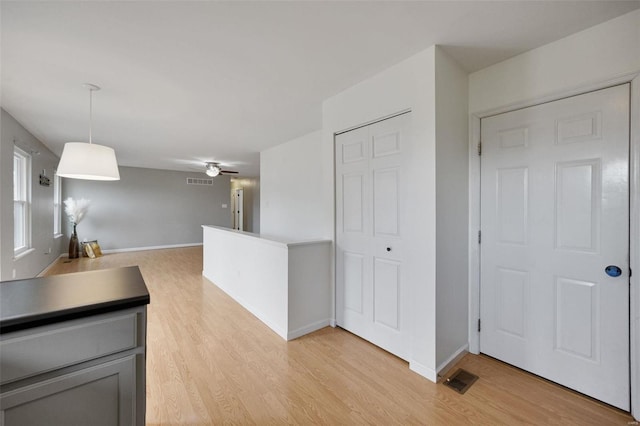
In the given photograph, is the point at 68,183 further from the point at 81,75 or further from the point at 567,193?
the point at 567,193

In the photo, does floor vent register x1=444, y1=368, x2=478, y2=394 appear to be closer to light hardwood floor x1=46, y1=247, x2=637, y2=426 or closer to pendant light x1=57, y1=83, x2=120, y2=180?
light hardwood floor x1=46, y1=247, x2=637, y2=426

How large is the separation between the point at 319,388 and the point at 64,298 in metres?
1.60

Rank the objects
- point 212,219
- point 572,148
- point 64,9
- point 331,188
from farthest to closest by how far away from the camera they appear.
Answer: point 212,219 < point 331,188 < point 572,148 < point 64,9

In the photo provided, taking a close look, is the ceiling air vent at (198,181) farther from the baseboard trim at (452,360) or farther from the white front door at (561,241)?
the baseboard trim at (452,360)

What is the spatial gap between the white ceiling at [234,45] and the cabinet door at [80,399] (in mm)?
1932

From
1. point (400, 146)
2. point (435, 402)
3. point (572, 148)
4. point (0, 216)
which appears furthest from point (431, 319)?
point (0, 216)

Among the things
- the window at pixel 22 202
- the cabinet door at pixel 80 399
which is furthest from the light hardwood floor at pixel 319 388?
the window at pixel 22 202

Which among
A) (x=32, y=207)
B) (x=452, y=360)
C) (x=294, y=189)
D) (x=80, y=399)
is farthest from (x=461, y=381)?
(x=32, y=207)

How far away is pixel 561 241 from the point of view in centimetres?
189

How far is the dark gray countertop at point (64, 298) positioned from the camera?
0.91 meters

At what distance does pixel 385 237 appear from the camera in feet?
7.72

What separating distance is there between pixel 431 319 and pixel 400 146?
4.59 feet

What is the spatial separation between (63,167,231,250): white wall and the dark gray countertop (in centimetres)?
753

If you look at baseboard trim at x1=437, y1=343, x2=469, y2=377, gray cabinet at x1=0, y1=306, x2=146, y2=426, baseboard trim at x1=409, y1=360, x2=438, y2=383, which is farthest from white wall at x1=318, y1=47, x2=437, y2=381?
gray cabinet at x1=0, y1=306, x2=146, y2=426
